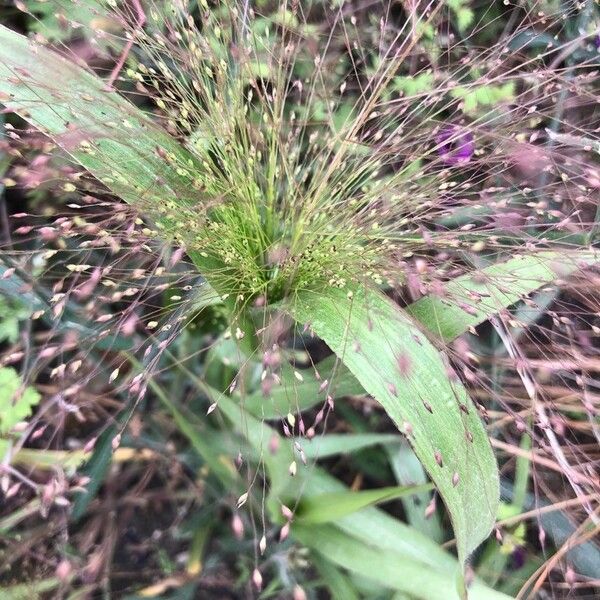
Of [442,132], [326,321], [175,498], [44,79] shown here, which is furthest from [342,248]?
[175,498]

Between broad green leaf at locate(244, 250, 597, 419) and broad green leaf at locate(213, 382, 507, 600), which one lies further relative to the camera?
broad green leaf at locate(213, 382, 507, 600)

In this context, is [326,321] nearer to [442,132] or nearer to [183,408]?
[442,132]

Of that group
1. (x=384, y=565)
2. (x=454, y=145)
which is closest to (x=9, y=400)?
(x=384, y=565)

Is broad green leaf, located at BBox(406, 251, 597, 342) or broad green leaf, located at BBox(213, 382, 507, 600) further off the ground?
broad green leaf, located at BBox(406, 251, 597, 342)

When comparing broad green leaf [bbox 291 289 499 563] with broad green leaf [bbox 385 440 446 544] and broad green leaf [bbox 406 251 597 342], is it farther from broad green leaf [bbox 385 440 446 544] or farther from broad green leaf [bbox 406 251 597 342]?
broad green leaf [bbox 385 440 446 544]

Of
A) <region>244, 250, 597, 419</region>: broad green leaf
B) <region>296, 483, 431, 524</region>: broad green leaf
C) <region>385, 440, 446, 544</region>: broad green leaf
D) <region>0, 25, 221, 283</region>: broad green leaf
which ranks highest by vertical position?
<region>0, 25, 221, 283</region>: broad green leaf

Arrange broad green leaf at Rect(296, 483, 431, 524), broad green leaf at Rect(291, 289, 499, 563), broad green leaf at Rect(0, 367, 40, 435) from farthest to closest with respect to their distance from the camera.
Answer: broad green leaf at Rect(0, 367, 40, 435) → broad green leaf at Rect(296, 483, 431, 524) → broad green leaf at Rect(291, 289, 499, 563)

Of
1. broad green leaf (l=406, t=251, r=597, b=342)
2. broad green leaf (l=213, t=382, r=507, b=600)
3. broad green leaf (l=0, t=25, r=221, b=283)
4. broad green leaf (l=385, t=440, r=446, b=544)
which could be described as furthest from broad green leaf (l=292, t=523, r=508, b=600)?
broad green leaf (l=0, t=25, r=221, b=283)

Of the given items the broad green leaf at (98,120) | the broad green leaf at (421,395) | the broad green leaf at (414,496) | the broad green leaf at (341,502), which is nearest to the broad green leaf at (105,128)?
the broad green leaf at (98,120)
